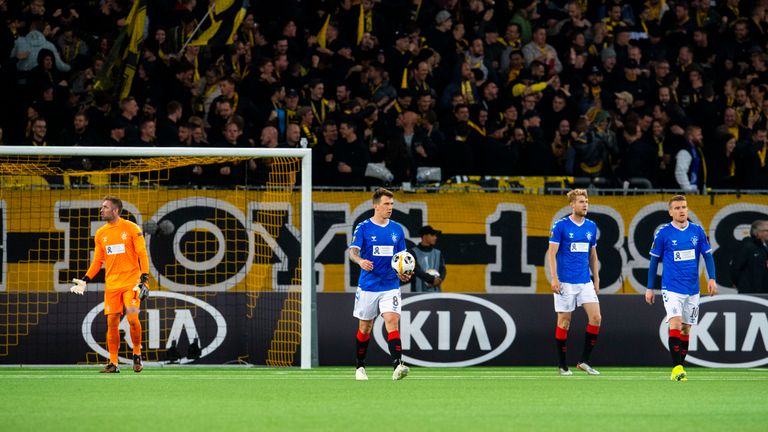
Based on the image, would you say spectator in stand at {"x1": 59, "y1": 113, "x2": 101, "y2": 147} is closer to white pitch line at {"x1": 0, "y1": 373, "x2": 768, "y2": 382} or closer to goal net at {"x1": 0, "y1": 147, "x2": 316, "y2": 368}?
goal net at {"x1": 0, "y1": 147, "x2": 316, "y2": 368}

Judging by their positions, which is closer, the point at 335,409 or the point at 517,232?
the point at 335,409

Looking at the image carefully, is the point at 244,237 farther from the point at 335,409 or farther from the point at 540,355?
the point at 335,409

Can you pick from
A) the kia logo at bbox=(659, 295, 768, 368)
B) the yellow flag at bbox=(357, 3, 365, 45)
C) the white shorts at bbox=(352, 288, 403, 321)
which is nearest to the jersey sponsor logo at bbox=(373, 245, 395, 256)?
the white shorts at bbox=(352, 288, 403, 321)

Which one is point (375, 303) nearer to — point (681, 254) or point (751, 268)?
point (681, 254)

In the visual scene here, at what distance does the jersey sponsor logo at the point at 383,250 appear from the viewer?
1349cm

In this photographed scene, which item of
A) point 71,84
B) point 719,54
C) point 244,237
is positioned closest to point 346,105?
point 244,237

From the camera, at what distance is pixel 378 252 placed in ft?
44.3

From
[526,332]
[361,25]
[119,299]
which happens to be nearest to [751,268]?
[526,332]

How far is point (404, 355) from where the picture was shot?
54.6 ft

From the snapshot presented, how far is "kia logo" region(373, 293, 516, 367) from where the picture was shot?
16719mm

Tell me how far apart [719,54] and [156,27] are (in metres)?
9.91

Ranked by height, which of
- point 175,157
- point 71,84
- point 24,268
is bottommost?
point 24,268

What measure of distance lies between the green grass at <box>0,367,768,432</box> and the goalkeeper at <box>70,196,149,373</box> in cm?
42

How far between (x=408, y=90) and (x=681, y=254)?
247 inches
